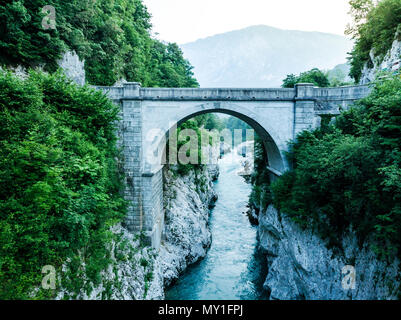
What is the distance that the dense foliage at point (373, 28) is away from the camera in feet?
50.3

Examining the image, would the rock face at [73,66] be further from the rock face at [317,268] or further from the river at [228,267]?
the rock face at [317,268]

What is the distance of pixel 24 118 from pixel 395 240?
1214cm

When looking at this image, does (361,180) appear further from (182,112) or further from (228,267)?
(228,267)

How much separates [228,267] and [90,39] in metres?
18.7

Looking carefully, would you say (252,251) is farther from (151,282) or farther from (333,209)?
(333,209)

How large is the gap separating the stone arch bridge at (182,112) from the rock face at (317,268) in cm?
399

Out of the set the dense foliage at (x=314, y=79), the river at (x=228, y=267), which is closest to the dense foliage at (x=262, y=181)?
the river at (x=228, y=267)

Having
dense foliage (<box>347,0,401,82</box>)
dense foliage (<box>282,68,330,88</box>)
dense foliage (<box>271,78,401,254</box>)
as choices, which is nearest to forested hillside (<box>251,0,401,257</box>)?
dense foliage (<box>271,78,401,254</box>)

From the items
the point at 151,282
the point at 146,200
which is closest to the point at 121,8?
the point at 146,200

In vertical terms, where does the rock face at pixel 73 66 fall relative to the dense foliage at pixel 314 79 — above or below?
below

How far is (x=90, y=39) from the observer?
17016 mm

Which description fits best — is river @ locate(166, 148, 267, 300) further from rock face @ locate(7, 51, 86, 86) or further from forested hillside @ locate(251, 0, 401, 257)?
rock face @ locate(7, 51, 86, 86)

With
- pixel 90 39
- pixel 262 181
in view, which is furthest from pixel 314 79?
pixel 90 39
